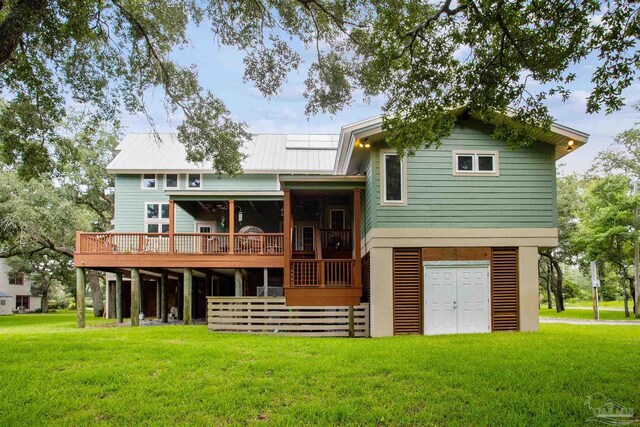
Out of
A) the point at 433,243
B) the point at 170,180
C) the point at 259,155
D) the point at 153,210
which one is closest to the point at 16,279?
the point at 153,210

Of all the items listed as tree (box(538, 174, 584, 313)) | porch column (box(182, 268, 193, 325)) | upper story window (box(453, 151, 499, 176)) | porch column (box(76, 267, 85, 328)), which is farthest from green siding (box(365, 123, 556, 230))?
tree (box(538, 174, 584, 313))

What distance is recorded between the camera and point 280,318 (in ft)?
48.2

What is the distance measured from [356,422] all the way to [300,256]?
12.6 m

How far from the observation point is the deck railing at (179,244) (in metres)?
19.1

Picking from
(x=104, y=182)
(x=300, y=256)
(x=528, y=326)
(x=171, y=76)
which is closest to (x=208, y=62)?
(x=171, y=76)

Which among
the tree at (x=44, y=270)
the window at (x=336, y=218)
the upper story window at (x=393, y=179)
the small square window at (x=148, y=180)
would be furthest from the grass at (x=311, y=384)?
the tree at (x=44, y=270)

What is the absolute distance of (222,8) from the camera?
520 inches

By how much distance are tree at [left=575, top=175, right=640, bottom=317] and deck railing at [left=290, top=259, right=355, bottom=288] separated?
706 inches

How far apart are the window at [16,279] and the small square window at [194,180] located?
31.9 metres

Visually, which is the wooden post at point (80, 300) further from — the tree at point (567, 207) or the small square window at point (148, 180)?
the tree at point (567, 207)

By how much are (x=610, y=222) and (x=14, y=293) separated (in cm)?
5018

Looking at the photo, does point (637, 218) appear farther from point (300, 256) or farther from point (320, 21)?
point (320, 21)

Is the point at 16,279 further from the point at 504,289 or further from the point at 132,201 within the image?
the point at 504,289

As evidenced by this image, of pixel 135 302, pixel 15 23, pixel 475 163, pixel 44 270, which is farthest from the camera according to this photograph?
pixel 44 270
